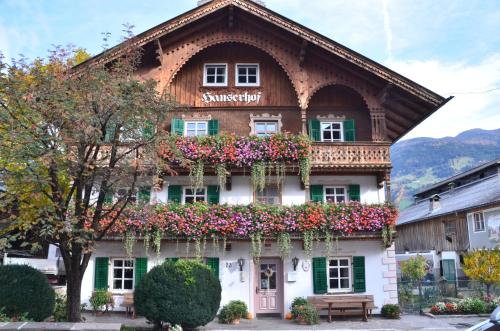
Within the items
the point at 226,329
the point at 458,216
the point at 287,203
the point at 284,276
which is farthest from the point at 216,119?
the point at 458,216

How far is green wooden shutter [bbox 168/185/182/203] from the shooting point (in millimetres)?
19734

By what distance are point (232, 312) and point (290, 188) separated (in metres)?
5.46

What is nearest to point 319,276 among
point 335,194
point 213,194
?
point 335,194

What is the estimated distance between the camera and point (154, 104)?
11.5 m

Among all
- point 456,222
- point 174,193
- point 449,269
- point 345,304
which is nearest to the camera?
point 345,304

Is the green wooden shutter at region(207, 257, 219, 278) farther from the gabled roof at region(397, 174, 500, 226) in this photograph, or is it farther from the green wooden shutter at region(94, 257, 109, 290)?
the gabled roof at region(397, 174, 500, 226)

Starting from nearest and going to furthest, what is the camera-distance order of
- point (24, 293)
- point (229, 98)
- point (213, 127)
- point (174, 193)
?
point (24, 293) → point (174, 193) → point (213, 127) → point (229, 98)

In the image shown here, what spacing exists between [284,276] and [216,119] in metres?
7.02

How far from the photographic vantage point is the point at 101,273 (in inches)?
744

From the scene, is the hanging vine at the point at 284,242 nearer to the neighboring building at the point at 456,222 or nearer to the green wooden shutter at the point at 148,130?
the green wooden shutter at the point at 148,130

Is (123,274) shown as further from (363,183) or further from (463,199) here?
(463,199)

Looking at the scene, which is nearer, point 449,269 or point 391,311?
point 391,311

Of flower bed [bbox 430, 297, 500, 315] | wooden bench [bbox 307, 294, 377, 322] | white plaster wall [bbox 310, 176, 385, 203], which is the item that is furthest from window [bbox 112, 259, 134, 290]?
flower bed [bbox 430, 297, 500, 315]

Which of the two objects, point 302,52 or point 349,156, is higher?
point 302,52
